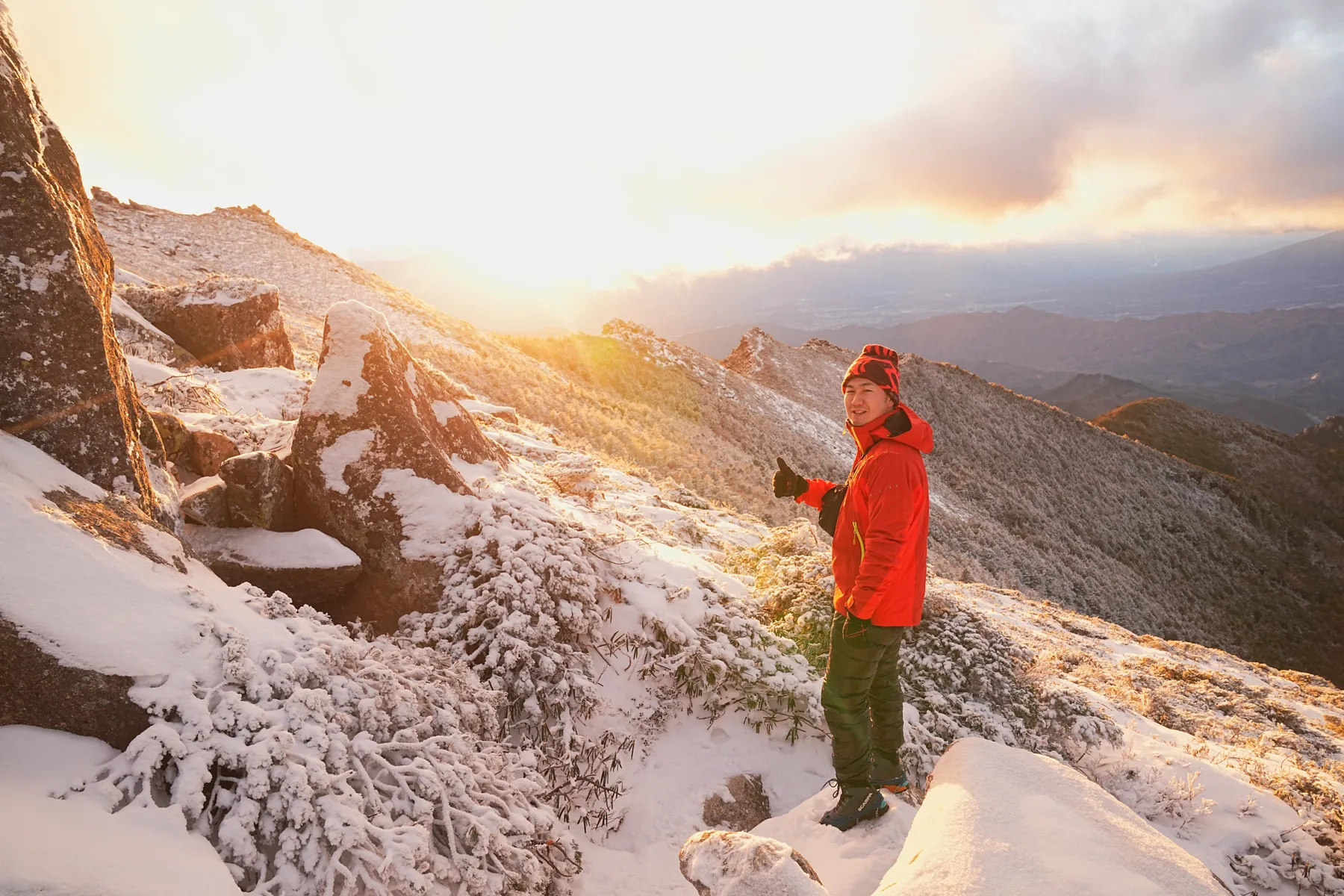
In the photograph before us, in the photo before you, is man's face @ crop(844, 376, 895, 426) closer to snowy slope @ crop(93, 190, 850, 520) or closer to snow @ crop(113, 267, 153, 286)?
snowy slope @ crop(93, 190, 850, 520)

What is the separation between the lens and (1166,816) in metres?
5.25

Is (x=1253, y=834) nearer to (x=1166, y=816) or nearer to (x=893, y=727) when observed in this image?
(x=1166, y=816)

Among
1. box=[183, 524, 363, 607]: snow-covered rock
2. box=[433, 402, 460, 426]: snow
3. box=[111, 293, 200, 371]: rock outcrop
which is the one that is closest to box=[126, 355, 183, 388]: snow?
box=[111, 293, 200, 371]: rock outcrop

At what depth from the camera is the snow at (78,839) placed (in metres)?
2.09

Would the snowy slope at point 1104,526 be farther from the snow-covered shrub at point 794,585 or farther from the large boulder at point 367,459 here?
the large boulder at point 367,459

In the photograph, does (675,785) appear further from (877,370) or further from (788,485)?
(877,370)

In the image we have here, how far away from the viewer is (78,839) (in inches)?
88.7

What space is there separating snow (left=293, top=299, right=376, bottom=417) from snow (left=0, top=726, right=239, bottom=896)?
3.52m

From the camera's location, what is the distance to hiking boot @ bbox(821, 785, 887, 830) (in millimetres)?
4312

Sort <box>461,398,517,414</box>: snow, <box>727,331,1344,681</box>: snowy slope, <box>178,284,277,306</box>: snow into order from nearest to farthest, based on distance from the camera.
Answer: <box>178,284,277,306</box>: snow < <box>461,398,517,414</box>: snow < <box>727,331,1344,681</box>: snowy slope

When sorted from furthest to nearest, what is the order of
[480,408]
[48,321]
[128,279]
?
[128,279]
[480,408]
[48,321]

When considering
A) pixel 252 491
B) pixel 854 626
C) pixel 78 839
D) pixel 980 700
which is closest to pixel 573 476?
pixel 252 491

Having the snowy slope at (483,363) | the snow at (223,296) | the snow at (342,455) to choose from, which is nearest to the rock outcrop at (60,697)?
the snow at (342,455)

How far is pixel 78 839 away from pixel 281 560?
2867 mm
